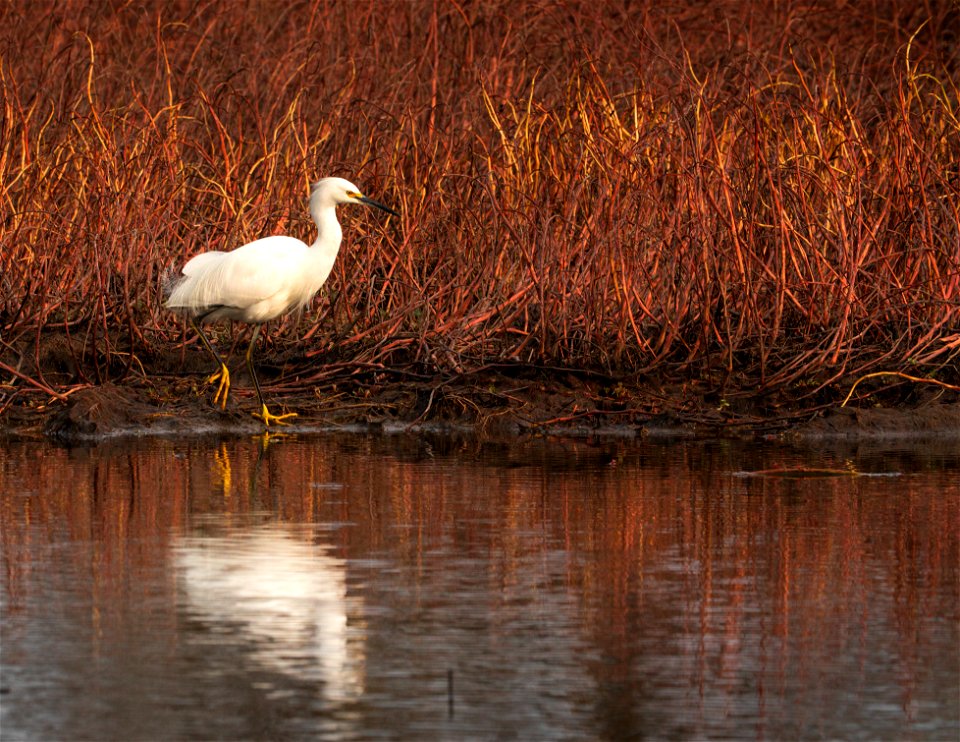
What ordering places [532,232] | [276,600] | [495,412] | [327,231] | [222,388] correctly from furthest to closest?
1. [532,232]
2. [327,231]
3. [222,388]
4. [495,412]
5. [276,600]

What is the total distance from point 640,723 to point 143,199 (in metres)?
7.67

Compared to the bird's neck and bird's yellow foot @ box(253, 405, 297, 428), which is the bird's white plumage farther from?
bird's yellow foot @ box(253, 405, 297, 428)

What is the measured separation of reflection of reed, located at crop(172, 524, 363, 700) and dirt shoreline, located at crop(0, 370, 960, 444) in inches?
137

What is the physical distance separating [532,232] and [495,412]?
1272mm

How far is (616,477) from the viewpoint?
848 cm

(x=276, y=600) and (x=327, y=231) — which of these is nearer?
(x=276, y=600)

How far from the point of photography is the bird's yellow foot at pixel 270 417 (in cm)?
1055

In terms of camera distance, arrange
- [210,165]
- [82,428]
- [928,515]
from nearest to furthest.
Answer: [928,515] → [82,428] → [210,165]

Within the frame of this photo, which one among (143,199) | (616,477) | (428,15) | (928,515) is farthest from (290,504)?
(428,15)

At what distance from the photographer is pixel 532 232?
36.8 ft

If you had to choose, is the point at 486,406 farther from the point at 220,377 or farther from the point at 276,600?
the point at 276,600

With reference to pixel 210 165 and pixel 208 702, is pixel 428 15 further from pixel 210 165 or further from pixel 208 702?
pixel 208 702

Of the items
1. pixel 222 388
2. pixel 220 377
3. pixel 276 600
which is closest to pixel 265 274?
pixel 222 388

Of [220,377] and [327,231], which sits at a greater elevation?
[327,231]
